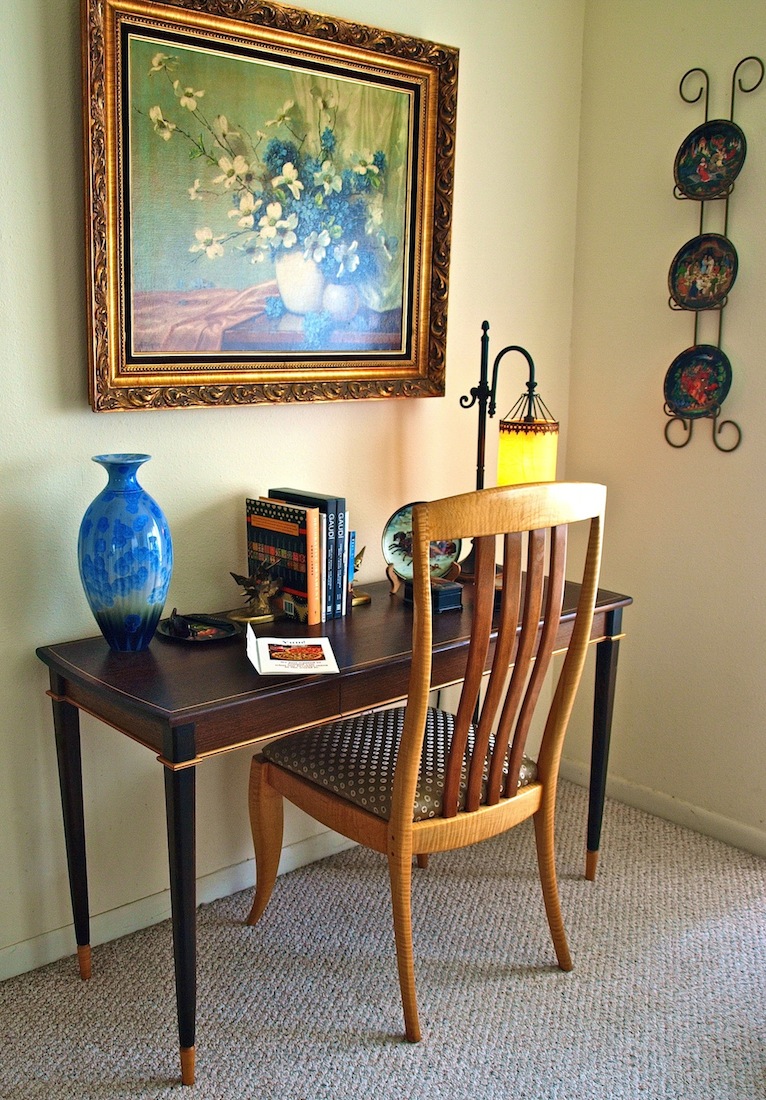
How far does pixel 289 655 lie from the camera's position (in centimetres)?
195

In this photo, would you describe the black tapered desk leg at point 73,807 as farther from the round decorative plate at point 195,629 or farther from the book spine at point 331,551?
the book spine at point 331,551

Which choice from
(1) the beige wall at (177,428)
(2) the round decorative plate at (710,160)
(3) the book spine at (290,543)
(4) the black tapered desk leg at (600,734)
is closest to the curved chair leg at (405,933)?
(3) the book spine at (290,543)

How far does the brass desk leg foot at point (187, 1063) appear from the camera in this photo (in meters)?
1.83

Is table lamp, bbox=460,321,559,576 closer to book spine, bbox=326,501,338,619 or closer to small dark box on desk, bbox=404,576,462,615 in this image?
small dark box on desk, bbox=404,576,462,615

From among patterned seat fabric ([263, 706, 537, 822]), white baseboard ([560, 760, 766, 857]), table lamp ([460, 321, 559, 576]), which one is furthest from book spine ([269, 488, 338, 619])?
white baseboard ([560, 760, 766, 857])

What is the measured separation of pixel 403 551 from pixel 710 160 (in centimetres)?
123

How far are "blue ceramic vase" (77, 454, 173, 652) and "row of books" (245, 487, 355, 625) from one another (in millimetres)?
281

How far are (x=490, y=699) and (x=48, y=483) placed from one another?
93 cm

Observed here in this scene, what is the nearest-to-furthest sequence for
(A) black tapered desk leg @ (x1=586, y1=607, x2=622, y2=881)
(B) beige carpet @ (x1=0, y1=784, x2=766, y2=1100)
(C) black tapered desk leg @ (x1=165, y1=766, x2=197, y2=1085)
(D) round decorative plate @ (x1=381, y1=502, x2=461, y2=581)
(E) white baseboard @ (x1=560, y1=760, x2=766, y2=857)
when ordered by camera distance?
(C) black tapered desk leg @ (x1=165, y1=766, x2=197, y2=1085) → (B) beige carpet @ (x1=0, y1=784, x2=766, y2=1100) → (D) round decorative plate @ (x1=381, y1=502, x2=461, y2=581) → (A) black tapered desk leg @ (x1=586, y1=607, x2=622, y2=881) → (E) white baseboard @ (x1=560, y1=760, x2=766, y2=857)

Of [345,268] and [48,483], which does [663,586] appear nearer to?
[345,268]

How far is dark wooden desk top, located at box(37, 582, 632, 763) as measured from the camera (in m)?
1.74

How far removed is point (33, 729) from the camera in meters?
2.07

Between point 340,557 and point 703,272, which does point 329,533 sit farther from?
point 703,272

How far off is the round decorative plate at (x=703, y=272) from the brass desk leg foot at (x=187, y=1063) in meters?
2.01
